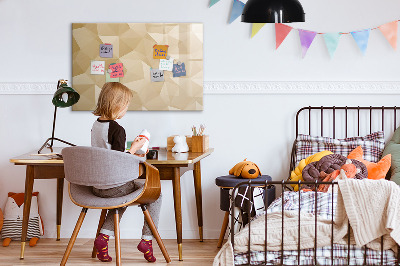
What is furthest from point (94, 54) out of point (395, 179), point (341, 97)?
point (395, 179)

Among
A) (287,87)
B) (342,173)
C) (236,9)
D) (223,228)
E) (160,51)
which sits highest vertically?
(236,9)

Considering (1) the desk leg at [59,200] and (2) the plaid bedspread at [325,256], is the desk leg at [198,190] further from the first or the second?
(2) the plaid bedspread at [325,256]

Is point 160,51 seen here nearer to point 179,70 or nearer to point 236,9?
point 179,70

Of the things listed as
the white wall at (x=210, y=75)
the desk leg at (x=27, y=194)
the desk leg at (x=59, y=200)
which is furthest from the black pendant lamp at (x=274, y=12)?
the desk leg at (x=59, y=200)

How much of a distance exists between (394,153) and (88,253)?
211cm

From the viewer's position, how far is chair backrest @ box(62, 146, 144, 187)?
3210 mm

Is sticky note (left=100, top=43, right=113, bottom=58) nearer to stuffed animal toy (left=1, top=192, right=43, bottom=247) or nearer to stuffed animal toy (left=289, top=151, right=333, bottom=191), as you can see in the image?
stuffed animal toy (left=1, top=192, right=43, bottom=247)

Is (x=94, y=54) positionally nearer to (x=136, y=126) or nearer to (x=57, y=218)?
(x=136, y=126)

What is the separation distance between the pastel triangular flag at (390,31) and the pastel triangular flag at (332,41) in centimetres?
32

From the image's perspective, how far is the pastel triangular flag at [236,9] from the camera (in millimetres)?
4305

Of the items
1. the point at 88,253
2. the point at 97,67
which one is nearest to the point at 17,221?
the point at 88,253

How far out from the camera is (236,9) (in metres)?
4.31

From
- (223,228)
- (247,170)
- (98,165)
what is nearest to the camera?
(98,165)

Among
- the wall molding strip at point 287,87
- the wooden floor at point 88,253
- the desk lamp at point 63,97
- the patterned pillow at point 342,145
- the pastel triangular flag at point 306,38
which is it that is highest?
the pastel triangular flag at point 306,38
